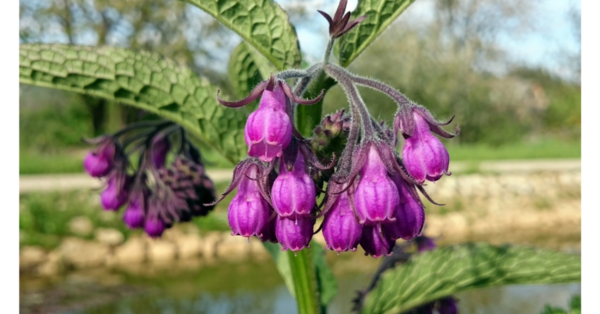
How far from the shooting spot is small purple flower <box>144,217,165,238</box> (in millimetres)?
1712

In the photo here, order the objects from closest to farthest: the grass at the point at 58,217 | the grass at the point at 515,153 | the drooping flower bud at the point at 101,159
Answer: the drooping flower bud at the point at 101,159 < the grass at the point at 58,217 < the grass at the point at 515,153

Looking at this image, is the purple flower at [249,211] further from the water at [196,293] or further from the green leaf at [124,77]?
the water at [196,293]

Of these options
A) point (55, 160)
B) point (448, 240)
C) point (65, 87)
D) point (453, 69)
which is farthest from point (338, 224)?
point (453, 69)

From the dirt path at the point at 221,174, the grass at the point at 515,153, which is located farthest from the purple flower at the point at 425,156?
the grass at the point at 515,153

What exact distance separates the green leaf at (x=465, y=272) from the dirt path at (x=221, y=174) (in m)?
6.57

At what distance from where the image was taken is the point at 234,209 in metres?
0.88

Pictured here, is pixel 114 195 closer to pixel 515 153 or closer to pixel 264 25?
pixel 264 25

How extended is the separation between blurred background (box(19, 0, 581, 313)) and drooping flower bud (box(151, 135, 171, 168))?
0.25 metres

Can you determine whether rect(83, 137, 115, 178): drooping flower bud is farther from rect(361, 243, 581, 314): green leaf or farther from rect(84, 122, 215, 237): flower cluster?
rect(361, 243, 581, 314): green leaf

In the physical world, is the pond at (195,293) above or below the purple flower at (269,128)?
below

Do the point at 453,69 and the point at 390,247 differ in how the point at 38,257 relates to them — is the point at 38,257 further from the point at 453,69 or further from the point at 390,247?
the point at 453,69

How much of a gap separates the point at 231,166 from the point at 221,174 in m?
8.68

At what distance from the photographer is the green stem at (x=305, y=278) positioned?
115cm

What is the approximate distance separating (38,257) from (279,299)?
9.59 feet
